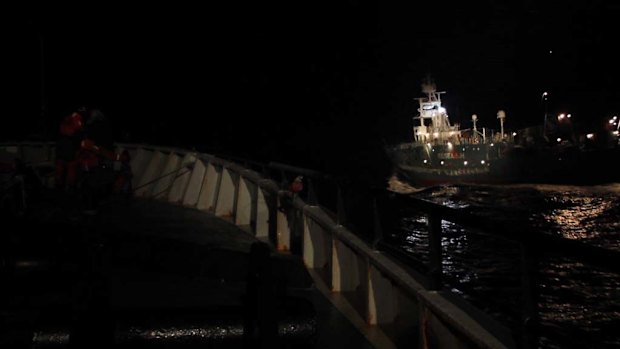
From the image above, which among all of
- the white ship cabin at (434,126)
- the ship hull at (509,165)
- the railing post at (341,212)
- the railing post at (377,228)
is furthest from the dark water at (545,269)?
the white ship cabin at (434,126)

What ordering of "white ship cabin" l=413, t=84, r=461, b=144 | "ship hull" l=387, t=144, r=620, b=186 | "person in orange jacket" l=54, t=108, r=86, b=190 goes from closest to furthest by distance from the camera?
"person in orange jacket" l=54, t=108, r=86, b=190
"ship hull" l=387, t=144, r=620, b=186
"white ship cabin" l=413, t=84, r=461, b=144

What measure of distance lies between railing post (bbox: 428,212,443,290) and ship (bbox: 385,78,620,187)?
61123mm

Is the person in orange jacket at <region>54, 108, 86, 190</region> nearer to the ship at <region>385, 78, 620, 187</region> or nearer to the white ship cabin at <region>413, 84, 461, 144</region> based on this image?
the ship at <region>385, 78, 620, 187</region>

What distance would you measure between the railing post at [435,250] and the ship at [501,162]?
61.1 m

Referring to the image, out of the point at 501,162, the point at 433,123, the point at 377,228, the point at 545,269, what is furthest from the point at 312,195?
the point at 433,123

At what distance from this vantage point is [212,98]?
275 ft

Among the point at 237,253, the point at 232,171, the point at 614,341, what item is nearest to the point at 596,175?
the point at 614,341

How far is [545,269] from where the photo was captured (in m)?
19.5

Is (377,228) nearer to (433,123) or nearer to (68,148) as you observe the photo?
(68,148)

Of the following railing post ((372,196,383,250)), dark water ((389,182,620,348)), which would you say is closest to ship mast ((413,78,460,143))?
dark water ((389,182,620,348))

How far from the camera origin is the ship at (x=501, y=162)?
6412 centimetres

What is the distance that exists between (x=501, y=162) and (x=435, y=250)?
63.1 m

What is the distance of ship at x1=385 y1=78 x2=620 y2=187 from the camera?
6412cm

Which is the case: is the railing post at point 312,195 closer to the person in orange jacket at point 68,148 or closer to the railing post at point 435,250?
the railing post at point 435,250
